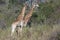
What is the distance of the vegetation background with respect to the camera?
8.16 m

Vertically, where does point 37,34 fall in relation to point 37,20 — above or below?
above

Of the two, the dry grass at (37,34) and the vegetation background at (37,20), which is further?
the vegetation background at (37,20)

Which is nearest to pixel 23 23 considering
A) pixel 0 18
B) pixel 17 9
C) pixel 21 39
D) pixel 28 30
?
pixel 28 30

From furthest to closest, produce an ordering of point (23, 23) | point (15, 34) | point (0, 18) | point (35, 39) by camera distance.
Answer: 1. point (0, 18)
2. point (23, 23)
3. point (15, 34)
4. point (35, 39)

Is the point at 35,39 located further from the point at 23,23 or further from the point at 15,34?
the point at 23,23

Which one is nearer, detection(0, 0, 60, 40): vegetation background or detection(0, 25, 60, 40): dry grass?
detection(0, 25, 60, 40): dry grass

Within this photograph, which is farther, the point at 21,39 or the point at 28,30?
the point at 28,30

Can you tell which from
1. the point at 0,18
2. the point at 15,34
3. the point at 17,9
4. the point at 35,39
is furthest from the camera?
the point at 17,9

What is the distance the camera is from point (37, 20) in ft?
36.7

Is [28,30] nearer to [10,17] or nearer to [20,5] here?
[10,17]

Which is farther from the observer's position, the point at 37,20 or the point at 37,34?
the point at 37,20

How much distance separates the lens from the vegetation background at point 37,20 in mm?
8164

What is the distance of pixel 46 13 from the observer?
11672 mm

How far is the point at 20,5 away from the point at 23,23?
355 cm
